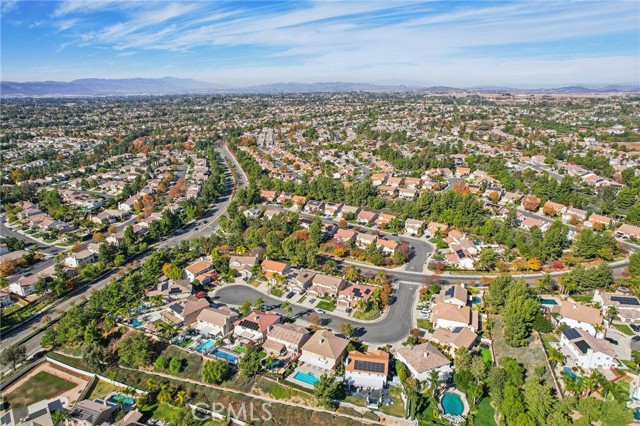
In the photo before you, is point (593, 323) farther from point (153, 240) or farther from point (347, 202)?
point (153, 240)

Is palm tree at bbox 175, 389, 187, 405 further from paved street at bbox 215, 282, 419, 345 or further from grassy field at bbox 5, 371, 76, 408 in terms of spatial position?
paved street at bbox 215, 282, 419, 345

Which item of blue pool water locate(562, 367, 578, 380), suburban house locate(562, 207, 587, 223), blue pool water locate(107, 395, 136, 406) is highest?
suburban house locate(562, 207, 587, 223)

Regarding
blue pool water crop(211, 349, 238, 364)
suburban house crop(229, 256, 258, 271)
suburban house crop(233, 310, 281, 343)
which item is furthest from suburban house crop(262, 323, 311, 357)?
suburban house crop(229, 256, 258, 271)

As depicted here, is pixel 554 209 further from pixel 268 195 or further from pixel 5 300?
pixel 5 300

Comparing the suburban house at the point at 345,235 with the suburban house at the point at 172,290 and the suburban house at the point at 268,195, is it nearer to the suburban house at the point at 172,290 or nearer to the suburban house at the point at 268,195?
the suburban house at the point at 268,195

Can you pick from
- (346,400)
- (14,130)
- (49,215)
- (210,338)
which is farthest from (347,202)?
(14,130)

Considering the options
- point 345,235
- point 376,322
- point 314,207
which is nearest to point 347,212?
point 314,207

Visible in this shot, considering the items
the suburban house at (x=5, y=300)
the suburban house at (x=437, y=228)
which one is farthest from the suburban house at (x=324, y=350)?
the suburban house at (x=5, y=300)
